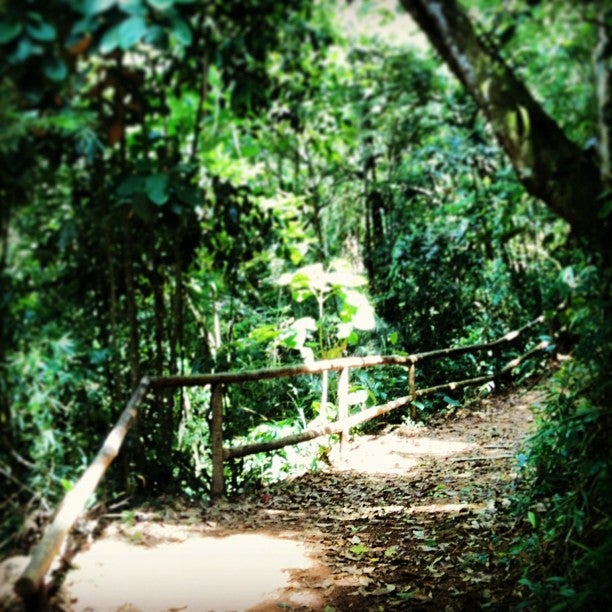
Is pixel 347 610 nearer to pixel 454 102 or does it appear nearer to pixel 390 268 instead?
pixel 390 268

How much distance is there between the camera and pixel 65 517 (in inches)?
88.4

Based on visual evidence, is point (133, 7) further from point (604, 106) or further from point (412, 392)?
point (412, 392)

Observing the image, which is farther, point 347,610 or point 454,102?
point 454,102

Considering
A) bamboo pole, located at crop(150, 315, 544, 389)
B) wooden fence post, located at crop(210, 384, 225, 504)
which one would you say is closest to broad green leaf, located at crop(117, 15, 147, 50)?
A: bamboo pole, located at crop(150, 315, 544, 389)

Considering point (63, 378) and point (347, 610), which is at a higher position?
point (63, 378)

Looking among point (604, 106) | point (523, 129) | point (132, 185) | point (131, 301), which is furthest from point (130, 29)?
point (604, 106)

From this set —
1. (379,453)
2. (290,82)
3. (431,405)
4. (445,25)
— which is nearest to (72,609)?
(445,25)

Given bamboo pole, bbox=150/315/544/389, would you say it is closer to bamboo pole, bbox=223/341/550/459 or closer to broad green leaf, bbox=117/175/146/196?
bamboo pole, bbox=223/341/550/459

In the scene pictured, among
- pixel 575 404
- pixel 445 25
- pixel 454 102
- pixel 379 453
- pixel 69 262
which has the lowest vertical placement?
pixel 379 453

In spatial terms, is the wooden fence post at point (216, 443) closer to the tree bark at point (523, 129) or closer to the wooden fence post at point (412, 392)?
the tree bark at point (523, 129)

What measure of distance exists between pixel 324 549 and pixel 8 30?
322 cm

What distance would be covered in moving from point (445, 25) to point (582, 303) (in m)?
1.55

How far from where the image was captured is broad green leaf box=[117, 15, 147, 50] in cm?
176

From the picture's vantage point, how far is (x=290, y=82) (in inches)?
151
